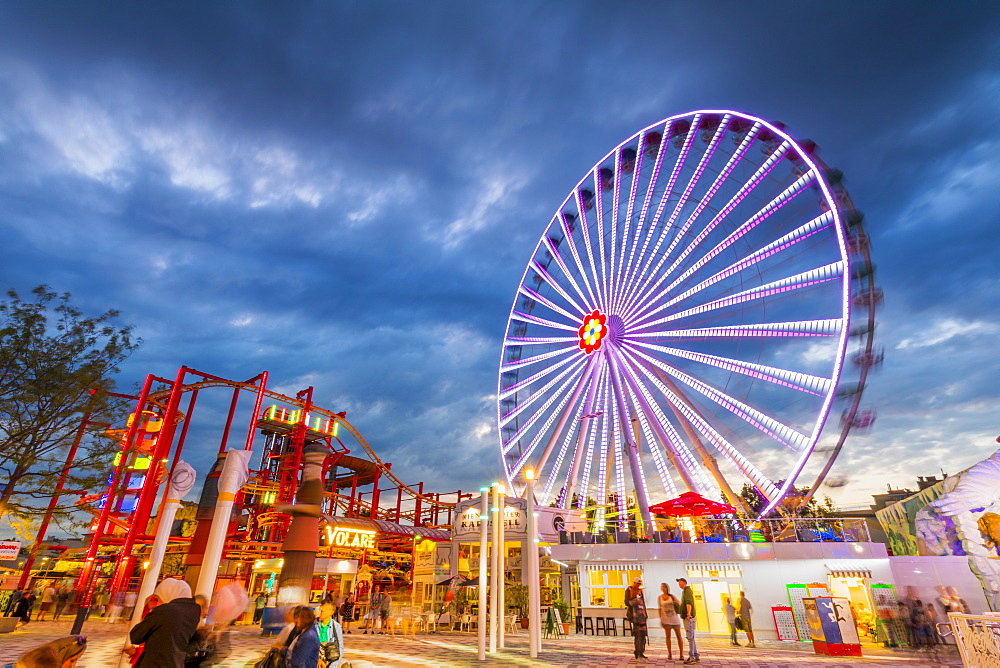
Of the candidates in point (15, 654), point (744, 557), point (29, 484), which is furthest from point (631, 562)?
point (29, 484)

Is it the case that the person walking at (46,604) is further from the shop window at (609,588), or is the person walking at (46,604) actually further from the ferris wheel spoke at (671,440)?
the ferris wheel spoke at (671,440)

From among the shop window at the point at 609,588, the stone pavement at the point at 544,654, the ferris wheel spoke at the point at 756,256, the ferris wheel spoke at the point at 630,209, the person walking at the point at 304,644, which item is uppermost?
the ferris wheel spoke at the point at 630,209

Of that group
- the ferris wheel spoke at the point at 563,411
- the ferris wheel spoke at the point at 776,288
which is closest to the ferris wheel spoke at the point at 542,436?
the ferris wheel spoke at the point at 563,411

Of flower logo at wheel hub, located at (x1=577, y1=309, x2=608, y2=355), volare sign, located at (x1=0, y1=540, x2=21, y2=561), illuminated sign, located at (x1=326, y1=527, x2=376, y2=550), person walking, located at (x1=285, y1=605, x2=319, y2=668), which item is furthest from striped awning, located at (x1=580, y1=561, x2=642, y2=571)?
volare sign, located at (x1=0, y1=540, x2=21, y2=561)

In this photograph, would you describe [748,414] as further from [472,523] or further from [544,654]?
[472,523]

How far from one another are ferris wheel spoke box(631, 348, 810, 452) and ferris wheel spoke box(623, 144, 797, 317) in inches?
136

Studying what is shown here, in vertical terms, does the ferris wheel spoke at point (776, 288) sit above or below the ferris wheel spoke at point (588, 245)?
below

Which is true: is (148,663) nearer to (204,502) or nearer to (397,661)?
(397,661)

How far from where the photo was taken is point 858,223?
49.7 ft

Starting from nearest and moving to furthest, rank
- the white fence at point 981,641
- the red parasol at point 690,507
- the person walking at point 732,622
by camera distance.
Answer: the white fence at point 981,641
the person walking at point 732,622
the red parasol at point 690,507

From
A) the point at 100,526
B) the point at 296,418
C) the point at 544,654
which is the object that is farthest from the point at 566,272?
the point at 100,526

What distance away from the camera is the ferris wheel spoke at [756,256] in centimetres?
1574

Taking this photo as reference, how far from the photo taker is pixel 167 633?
4043 millimetres

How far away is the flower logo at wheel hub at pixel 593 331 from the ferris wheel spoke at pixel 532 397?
3.78 ft
